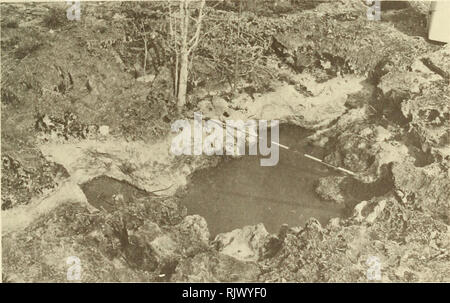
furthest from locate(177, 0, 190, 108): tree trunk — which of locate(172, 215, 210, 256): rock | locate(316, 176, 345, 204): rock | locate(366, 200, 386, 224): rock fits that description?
locate(366, 200, 386, 224): rock

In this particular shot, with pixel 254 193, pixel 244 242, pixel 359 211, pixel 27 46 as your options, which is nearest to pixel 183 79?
pixel 254 193

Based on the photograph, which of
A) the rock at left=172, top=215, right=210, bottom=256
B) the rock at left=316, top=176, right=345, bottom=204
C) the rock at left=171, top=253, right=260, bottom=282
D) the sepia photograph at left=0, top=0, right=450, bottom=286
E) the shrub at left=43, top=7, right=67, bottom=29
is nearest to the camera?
the rock at left=171, top=253, right=260, bottom=282

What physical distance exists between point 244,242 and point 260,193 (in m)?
0.85

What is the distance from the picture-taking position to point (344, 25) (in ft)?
25.7

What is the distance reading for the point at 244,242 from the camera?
20.0 ft

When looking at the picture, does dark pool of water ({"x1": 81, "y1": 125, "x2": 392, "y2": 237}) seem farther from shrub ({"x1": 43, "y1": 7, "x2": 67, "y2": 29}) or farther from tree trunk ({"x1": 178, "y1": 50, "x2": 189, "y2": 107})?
shrub ({"x1": 43, "y1": 7, "x2": 67, "y2": 29})

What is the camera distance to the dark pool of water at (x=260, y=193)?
6395 millimetres

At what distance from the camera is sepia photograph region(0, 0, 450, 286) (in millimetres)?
5797

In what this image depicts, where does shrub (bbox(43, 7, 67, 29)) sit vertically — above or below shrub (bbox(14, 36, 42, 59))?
above

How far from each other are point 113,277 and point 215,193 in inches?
75.3

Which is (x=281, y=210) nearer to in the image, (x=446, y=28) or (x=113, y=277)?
(x=113, y=277)

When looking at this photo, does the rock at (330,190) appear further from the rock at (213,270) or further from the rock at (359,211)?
the rock at (213,270)

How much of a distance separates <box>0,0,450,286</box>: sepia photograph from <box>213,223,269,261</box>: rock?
2 centimetres

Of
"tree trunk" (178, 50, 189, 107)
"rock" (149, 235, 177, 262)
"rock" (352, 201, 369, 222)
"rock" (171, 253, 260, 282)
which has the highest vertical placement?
"tree trunk" (178, 50, 189, 107)
